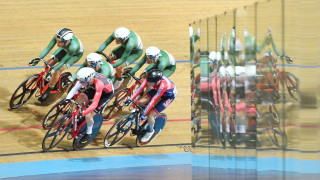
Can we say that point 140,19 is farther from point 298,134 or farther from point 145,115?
point 298,134

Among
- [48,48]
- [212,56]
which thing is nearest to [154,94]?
[48,48]

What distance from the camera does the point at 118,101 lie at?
28.4 feet

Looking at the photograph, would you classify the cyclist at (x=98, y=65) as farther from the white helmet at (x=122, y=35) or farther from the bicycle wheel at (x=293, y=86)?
the bicycle wheel at (x=293, y=86)

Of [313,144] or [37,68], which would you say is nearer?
[313,144]

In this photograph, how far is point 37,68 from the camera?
9086 mm

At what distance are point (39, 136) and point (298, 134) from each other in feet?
19.6

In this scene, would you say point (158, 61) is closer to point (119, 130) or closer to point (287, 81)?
point (119, 130)

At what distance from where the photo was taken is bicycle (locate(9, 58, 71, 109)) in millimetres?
8594

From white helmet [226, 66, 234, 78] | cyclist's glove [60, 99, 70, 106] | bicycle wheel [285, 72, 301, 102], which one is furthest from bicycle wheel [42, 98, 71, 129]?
bicycle wheel [285, 72, 301, 102]

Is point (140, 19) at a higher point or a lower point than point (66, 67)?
higher

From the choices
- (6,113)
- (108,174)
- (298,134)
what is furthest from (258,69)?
(6,113)

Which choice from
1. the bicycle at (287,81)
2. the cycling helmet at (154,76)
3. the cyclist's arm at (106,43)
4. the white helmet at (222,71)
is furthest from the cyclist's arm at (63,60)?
the bicycle at (287,81)

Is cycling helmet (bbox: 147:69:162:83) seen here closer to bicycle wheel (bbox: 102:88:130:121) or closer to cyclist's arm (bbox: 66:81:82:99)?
bicycle wheel (bbox: 102:88:130:121)

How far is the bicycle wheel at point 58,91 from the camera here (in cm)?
866
